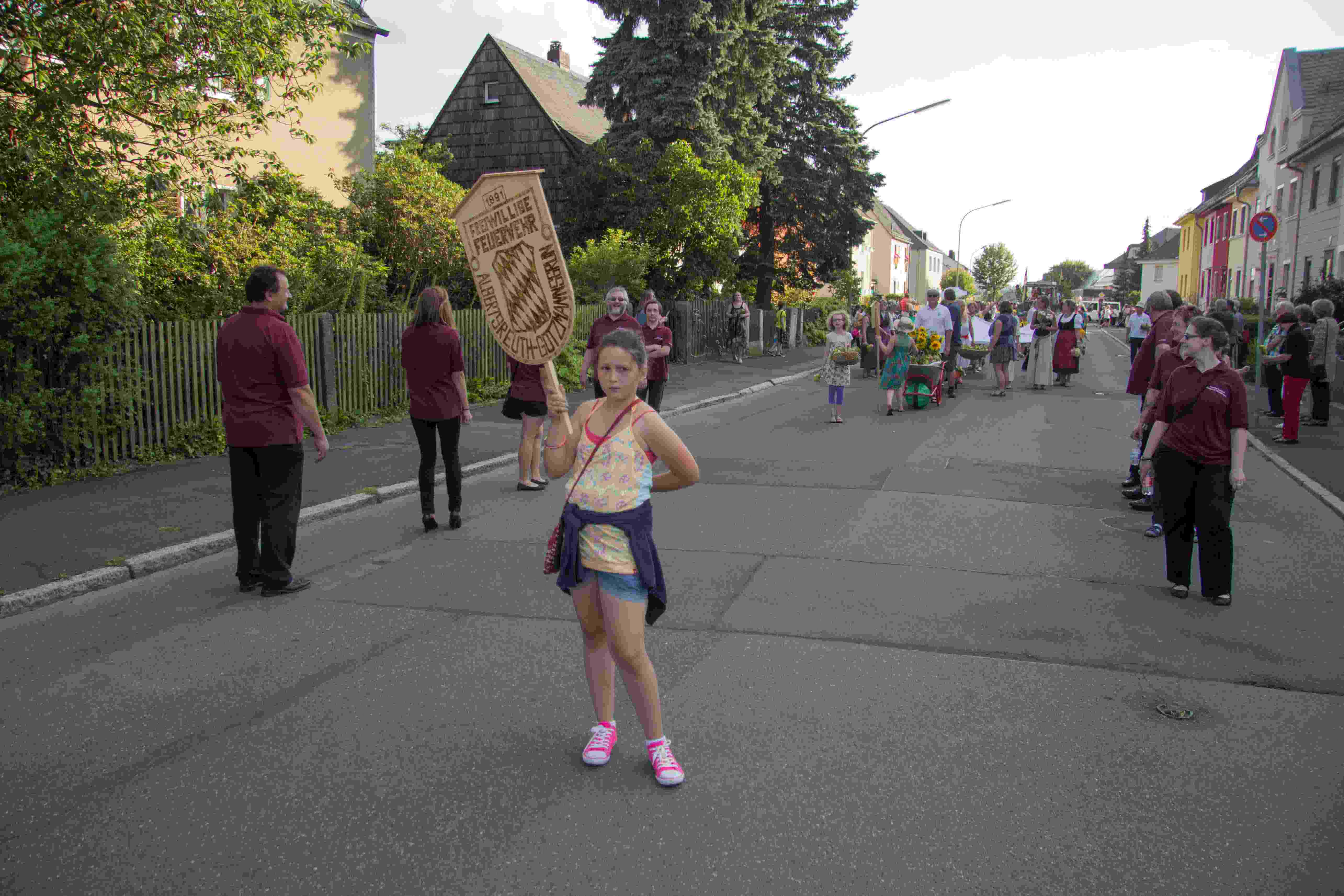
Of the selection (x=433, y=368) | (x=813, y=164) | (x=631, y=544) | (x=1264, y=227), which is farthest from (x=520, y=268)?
(x=813, y=164)

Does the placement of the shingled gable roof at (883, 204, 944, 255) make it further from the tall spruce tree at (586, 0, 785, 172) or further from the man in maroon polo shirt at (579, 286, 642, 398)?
the man in maroon polo shirt at (579, 286, 642, 398)

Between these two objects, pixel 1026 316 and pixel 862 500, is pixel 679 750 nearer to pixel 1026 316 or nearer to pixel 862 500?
pixel 862 500

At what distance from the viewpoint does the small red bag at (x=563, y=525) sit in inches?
146

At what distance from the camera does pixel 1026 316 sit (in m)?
37.5

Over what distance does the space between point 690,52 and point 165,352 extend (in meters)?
17.5

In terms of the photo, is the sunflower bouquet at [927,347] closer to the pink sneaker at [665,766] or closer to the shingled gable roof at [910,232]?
the pink sneaker at [665,766]

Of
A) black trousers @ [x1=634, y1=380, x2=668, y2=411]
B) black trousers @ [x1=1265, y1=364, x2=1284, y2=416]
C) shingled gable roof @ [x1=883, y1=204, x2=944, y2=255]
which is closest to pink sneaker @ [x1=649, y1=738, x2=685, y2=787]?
black trousers @ [x1=634, y1=380, x2=668, y2=411]

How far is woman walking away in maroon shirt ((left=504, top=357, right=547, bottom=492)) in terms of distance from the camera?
944 centimetres

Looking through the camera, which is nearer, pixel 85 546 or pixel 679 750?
pixel 679 750

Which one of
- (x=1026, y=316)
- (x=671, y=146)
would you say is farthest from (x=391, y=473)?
(x=1026, y=316)

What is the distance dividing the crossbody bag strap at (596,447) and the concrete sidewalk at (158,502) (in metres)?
4.16

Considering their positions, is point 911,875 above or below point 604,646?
below

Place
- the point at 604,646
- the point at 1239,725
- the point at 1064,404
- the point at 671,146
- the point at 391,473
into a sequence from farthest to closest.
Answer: the point at 671,146 → the point at 1064,404 → the point at 391,473 → the point at 1239,725 → the point at 604,646

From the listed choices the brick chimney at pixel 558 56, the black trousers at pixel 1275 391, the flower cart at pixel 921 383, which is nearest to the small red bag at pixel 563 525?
the flower cart at pixel 921 383
